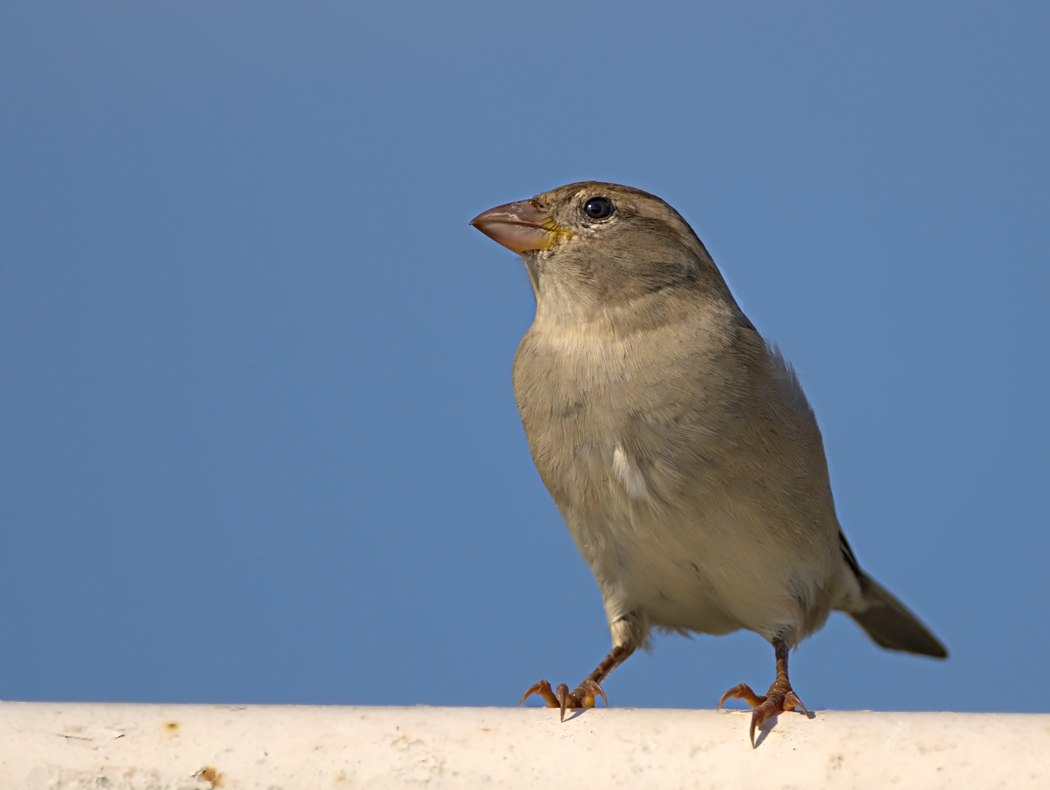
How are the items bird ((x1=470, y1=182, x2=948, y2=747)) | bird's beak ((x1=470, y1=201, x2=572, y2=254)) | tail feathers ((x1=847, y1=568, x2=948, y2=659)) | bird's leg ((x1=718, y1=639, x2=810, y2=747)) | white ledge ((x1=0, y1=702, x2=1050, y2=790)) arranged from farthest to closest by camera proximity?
tail feathers ((x1=847, y1=568, x2=948, y2=659)) < bird's beak ((x1=470, y1=201, x2=572, y2=254)) < bird ((x1=470, y1=182, x2=948, y2=747)) < bird's leg ((x1=718, y1=639, x2=810, y2=747)) < white ledge ((x1=0, y1=702, x2=1050, y2=790))

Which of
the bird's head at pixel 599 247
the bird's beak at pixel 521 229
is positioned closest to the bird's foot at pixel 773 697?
the bird's head at pixel 599 247

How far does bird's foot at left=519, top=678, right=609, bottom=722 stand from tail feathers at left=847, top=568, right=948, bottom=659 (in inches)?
53.5

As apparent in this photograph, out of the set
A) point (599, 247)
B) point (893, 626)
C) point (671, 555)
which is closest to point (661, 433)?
point (671, 555)

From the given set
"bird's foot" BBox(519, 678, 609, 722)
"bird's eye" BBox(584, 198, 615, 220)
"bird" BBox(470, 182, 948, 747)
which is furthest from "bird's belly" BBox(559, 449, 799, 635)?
"bird's eye" BBox(584, 198, 615, 220)

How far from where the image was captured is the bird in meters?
3.51

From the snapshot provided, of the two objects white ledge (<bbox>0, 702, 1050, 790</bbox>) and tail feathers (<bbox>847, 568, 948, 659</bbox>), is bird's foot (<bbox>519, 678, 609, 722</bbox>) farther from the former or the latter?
tail feathers (<bbox>847, 568, 948, 659</bbox>)

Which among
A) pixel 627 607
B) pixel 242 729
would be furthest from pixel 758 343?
pixel 242 729

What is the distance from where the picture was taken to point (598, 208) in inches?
159

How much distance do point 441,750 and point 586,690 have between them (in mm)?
1346

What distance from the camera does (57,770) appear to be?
242 centimetres

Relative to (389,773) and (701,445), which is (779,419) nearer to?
(701,445)

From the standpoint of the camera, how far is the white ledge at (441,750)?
2.40m

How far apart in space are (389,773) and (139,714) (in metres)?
0.51

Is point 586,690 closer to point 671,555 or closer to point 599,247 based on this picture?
point 671,555
